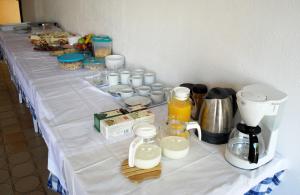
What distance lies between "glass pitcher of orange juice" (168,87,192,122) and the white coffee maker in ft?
0.57

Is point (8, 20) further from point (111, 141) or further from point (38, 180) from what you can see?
point (111, 141)

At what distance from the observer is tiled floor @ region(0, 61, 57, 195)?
64.7 inches

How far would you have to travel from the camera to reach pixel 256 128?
2.60ft

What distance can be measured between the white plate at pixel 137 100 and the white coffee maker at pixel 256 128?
19.1 inches

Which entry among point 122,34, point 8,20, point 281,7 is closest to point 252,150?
point 281,7

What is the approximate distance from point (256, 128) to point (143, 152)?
0.35m

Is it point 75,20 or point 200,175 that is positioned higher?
point 75,20

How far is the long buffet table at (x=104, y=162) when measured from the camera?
76 cm

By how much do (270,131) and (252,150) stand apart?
112mm

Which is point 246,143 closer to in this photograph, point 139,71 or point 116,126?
point 116,126

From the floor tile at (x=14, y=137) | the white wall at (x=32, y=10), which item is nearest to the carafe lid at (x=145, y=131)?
the floor tile at (x=14, y=137)

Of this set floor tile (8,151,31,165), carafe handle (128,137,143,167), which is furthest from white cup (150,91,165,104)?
floor tile (8,151,31,165)

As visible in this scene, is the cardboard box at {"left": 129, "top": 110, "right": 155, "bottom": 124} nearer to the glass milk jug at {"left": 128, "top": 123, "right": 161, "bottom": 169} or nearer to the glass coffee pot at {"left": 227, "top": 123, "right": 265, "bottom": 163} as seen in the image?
the glass milk jug at {"left": 128, "top": 123, "right": 161, "bottom": 169}

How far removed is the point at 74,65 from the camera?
5.57 feet
